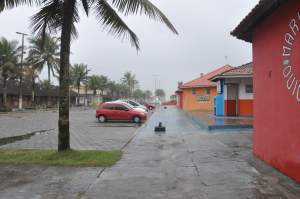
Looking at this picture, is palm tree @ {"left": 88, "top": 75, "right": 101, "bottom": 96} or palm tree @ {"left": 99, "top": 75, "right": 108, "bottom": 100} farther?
palm tree @ {"left": 99, "top": 75, "right": 108, "bottom": 100}

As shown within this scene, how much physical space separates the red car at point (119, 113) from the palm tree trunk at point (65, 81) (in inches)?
666

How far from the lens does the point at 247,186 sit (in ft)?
22.9

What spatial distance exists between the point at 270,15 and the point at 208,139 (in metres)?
7.37

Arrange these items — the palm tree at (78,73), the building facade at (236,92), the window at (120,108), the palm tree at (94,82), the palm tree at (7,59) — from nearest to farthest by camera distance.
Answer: the building facade at (236,92), the window at (120,108), the palm tree at (7,59), the palm tree at (78,73), the palm tree at (94,82)

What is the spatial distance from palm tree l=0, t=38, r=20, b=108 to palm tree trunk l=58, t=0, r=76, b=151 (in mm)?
46290

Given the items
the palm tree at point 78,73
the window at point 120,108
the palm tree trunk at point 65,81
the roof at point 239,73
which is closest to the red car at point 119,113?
the window at point 120,108

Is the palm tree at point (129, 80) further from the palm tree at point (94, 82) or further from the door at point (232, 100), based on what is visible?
the door at point (232, 100)

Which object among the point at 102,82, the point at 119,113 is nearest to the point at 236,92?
the point at 119,113

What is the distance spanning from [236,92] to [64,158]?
747 inches

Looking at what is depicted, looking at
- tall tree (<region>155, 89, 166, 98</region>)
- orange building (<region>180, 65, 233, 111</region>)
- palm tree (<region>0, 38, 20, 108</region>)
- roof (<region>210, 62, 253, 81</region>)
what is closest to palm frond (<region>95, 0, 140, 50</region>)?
roof (<region>210, 62, 253, 81</region>)

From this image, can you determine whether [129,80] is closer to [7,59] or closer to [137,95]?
[137,95]

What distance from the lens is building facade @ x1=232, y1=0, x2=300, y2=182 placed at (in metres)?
7.29

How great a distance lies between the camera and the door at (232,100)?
26.6 m

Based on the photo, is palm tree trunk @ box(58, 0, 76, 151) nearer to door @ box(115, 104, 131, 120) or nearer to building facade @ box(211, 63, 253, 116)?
building facade @ box(211, 63, 253, 116)
